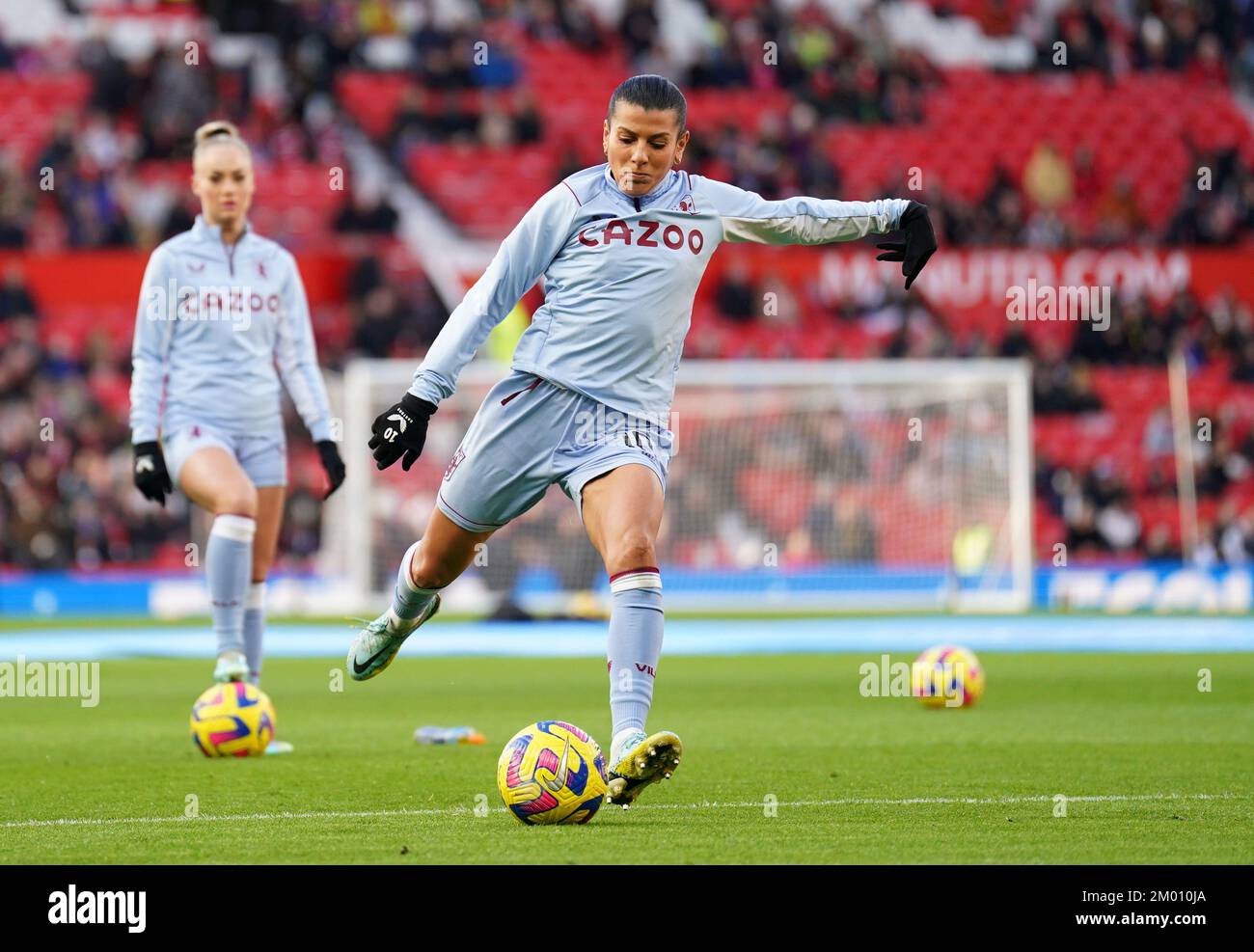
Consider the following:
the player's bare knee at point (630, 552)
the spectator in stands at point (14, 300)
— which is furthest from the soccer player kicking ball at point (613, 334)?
the spectator in stands at point (14, 300)

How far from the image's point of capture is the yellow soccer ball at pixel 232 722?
879 centimetres

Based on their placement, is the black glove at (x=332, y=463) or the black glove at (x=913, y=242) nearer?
the black glove at (x=913, y=242)

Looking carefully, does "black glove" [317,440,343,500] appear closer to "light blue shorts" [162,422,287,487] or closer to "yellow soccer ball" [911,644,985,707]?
"light blue shorts" [162,422,287,487]

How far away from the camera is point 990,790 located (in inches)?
288

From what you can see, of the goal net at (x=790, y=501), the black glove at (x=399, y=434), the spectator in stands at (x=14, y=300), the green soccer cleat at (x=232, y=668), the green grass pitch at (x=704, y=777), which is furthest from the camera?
the spectator in stands at (x=14, y=300)

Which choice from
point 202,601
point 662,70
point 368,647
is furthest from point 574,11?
point 368,647

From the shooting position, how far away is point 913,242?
7.09 m

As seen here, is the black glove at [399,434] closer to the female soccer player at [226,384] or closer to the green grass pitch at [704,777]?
the green grass pitch at [704,777]

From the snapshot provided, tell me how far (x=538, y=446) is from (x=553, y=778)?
122 cm

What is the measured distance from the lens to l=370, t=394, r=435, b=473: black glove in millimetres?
6449

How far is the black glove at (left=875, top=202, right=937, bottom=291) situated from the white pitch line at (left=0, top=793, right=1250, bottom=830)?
1.79 m

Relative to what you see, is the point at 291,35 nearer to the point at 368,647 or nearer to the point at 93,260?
the point at 93,260

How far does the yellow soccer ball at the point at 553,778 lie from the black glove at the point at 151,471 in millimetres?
3460

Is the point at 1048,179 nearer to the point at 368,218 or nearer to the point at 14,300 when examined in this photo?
the point at 368,218
